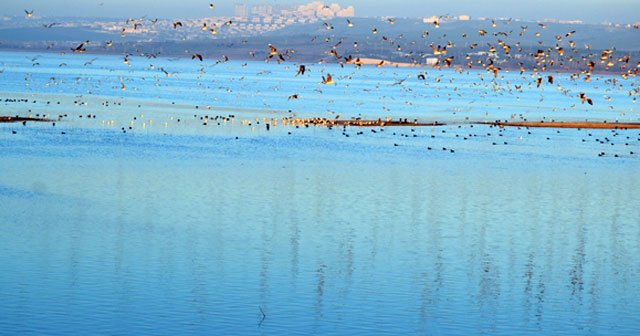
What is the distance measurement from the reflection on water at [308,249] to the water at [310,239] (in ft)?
0.29

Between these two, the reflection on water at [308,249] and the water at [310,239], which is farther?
the water at [310,239]

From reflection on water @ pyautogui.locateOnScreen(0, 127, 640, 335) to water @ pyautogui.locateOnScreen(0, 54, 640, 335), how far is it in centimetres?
9

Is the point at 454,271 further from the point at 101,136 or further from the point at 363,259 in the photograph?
the point at 101,136

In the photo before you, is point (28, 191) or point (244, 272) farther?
point (28, 191)

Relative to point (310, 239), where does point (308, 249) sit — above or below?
below

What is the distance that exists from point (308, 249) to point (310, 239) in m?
1.79

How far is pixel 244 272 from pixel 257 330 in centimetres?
554

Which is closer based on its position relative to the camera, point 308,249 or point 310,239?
point 308,249

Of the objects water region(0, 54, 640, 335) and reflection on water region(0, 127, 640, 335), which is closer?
reflection on water region(0, 127, 640, 335)

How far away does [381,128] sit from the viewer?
263 feet

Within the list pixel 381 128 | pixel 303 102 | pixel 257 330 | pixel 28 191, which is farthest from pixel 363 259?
pixel 303 102

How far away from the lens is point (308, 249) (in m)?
33.9

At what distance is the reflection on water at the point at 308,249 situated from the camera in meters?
26.0

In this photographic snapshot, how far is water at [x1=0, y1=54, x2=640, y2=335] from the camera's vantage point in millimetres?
26125
